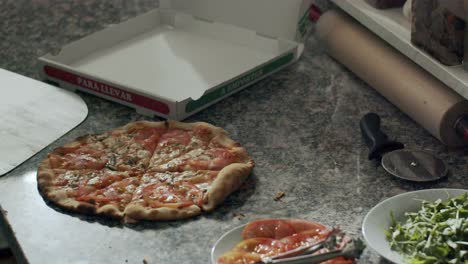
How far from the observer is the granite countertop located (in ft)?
3.56

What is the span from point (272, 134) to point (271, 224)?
325 millimetres

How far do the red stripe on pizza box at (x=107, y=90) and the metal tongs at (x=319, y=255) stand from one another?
492 mm

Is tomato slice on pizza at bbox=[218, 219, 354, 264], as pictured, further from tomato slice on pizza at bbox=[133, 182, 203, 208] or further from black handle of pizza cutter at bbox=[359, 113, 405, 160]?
black handle of pizza cutter at bbox=[359, 113, 405, 160]

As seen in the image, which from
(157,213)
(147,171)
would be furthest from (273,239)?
(147,171)

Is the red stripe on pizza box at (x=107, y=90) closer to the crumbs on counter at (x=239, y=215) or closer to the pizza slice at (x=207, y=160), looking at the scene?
the pizza slice at (x=207, y=160)

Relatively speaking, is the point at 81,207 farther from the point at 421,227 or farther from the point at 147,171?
the point at 421,227

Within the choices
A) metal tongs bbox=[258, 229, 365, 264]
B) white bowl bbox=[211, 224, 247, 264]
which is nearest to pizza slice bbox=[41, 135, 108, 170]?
white bowl bbox=[211, 224, 247, 264]

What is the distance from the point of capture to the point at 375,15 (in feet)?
4.84

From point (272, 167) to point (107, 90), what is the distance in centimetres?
39

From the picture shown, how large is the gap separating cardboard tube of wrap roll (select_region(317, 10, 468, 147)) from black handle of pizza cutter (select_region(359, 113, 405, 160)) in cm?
7

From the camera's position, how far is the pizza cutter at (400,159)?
4.00ft

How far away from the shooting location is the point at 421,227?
103cm

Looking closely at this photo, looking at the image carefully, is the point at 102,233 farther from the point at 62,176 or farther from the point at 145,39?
the point at 145,39

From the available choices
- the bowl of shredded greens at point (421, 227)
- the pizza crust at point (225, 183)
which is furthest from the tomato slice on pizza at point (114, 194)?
the bowl of shredded greens at point (421, 227)
